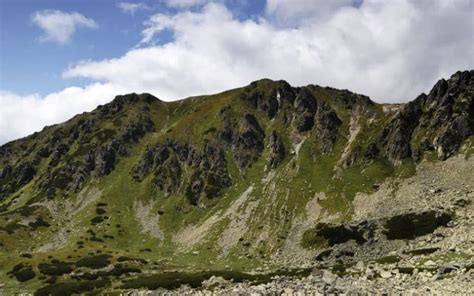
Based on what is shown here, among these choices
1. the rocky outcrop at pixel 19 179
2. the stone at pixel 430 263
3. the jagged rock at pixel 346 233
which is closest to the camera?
the stone at pixel 430 263

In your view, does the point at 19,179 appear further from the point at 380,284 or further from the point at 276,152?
the point at 380,284

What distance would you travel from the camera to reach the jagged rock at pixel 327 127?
135 m

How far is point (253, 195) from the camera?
12356 centimetres

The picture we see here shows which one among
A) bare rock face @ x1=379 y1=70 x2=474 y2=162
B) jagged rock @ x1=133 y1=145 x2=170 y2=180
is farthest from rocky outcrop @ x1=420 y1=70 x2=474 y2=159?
jagged rock @ x1=133 y1=145 x2=170 y2=180

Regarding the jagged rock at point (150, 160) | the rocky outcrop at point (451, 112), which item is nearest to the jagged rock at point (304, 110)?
the rocky outcrop at point (451, 112)

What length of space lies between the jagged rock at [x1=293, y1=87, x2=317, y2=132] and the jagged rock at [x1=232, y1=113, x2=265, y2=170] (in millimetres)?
13053

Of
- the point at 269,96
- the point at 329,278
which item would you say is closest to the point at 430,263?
the point at 329,278

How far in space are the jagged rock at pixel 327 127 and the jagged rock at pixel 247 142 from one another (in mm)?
20400

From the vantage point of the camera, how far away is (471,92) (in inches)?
4528

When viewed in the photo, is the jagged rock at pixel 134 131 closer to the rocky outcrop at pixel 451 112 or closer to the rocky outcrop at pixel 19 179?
the rocky outcrop at pixel 19 179

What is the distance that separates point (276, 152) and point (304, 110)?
77.6ft

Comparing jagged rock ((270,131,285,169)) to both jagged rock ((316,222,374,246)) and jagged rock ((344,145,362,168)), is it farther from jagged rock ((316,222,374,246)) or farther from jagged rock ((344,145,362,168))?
jagged rock ((316,222,374,246))

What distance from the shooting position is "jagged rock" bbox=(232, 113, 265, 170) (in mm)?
146913

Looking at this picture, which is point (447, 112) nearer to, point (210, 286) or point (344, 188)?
point (344, 188)
